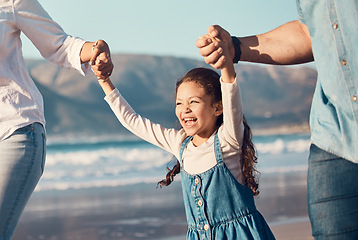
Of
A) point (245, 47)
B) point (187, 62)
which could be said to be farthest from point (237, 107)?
point (187, 62)

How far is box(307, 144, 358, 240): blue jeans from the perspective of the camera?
1.71 m

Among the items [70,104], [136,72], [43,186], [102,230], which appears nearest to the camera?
[102,230]

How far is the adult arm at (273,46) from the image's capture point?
2062 mm

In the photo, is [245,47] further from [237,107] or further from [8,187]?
[8,187]

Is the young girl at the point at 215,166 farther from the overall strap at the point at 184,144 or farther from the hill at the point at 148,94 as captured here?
the hill at the point at 148,94

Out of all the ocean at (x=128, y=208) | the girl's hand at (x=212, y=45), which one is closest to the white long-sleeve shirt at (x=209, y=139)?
A: the girl's hand at (x=212, y=45)

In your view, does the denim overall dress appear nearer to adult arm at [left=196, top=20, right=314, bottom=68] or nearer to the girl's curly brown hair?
the girl's curly brown hair

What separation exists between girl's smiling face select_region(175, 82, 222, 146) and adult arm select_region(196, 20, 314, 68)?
616 millimetres

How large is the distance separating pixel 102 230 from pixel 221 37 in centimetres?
445

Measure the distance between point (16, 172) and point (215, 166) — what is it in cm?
91

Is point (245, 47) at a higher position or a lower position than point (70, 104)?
lower

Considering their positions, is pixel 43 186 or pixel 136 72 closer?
pixel 43 186

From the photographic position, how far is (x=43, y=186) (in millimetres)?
11594

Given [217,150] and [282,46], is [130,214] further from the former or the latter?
[282,46]
